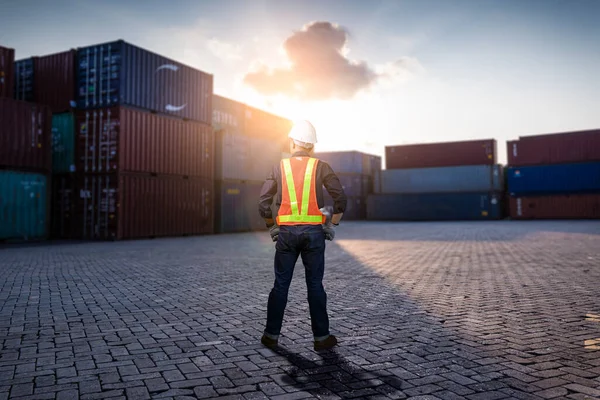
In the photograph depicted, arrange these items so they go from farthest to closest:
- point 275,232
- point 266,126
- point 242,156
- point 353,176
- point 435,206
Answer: point 353,176 → point 435,206 → point 266,126 → point 242,156 → point 275,232

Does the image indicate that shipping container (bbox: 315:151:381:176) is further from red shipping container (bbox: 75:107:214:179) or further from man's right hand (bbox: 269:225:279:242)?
man's right hand (bbox: 269:225:279:242)

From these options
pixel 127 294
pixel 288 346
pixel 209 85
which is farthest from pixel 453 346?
pixel 209 85

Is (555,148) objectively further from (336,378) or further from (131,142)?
Answer: (336,378)

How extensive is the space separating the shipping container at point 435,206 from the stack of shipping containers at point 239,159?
1849 centimetres

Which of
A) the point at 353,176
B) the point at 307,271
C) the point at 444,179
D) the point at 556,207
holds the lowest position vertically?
the point at 307,271

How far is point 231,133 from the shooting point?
22.5 metres

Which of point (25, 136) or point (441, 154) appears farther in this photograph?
point (441, 154)

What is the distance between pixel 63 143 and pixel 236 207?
27.1 ft

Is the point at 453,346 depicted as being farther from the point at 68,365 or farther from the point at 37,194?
the point at 37,194

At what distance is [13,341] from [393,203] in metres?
38.9

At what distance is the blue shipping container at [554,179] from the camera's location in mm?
32281

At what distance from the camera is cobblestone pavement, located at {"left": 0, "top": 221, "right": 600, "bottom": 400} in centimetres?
300

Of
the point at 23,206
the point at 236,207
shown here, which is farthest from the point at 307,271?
the point at 236,207

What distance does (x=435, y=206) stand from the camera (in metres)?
39.0
